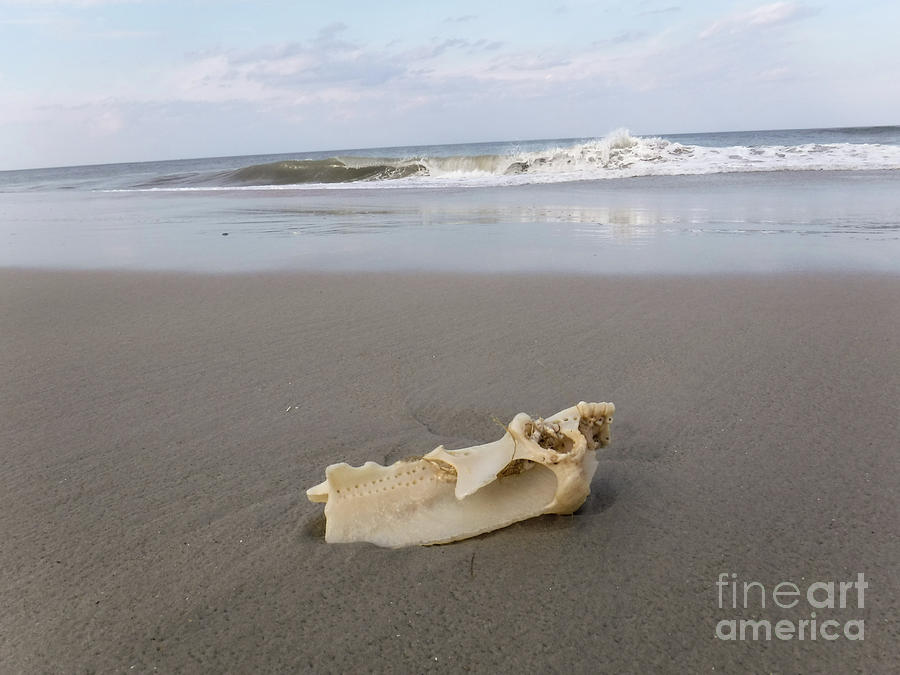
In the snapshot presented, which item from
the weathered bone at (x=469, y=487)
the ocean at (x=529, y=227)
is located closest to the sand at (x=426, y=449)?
the weathered bone at (x=469, y=487)

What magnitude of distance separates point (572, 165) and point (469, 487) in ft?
73.7

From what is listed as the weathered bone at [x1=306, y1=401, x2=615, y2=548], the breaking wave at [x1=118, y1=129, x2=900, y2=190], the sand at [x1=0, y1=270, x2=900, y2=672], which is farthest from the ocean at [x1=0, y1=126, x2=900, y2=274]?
the weathered bone at [x1=306, y1=401, x2=615, y2=548]

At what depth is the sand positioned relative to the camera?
63.2 inches

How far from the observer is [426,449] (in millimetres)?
2551

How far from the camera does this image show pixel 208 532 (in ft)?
6.68

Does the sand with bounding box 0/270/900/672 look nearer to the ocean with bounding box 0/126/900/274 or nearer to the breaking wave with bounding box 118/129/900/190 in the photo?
the ocean with bounding box 0/126/900/274

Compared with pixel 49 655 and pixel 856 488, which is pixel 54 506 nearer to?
pixel 49 655

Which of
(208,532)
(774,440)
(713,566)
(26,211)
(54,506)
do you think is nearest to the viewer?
(713,566)

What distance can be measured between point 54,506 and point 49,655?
74cm

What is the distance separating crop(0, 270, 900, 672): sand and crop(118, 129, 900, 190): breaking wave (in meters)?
14.3

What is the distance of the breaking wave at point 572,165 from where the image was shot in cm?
1789

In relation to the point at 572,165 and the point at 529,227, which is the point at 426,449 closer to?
the point at 529,227

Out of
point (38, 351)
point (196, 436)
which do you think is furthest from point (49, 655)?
point (38, 351)

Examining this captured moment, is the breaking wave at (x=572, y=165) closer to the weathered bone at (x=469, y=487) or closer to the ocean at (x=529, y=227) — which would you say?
the ocean at (x=529, y=227)
